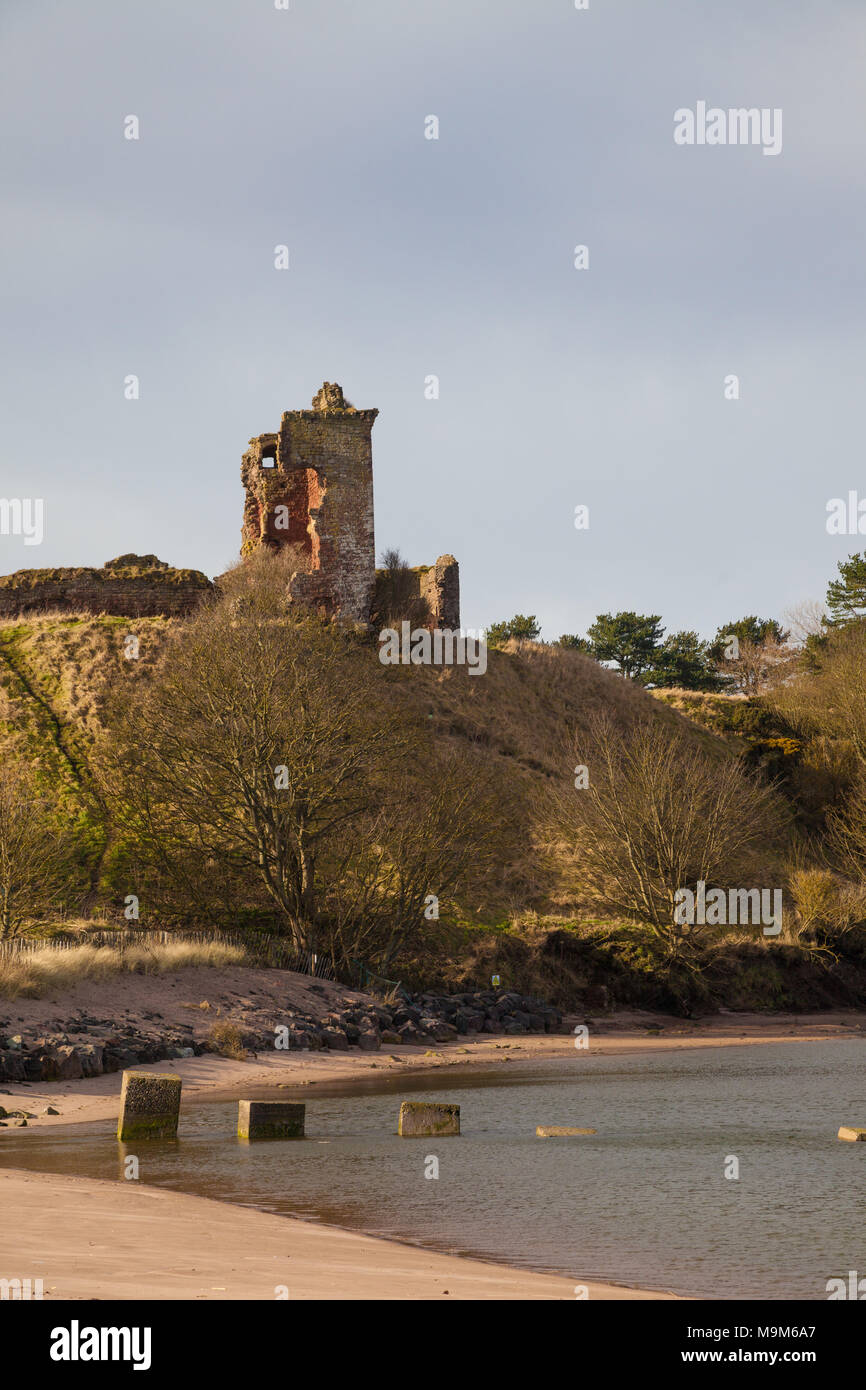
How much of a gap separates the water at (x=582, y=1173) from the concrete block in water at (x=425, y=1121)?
0.93ft

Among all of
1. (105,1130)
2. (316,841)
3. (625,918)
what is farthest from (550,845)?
(105,1130)

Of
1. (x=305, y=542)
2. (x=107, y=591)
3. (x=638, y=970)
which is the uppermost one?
(x=305, y=542)

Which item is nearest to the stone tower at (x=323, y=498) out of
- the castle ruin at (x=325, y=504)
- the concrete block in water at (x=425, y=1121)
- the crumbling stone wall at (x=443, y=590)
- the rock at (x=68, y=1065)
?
the castle ruin at (x=325, y=504)

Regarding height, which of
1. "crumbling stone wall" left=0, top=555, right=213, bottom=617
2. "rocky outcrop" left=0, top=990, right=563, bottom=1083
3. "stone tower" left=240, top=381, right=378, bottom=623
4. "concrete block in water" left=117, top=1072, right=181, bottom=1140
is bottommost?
"rocky outcrop" left=0, top=990, right=563, bottom=1083

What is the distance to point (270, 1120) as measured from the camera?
18625 millimetres

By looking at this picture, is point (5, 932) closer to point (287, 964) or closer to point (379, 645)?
point (287, 964)

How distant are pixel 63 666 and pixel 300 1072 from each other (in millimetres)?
33238

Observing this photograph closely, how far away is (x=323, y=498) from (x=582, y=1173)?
156 ft

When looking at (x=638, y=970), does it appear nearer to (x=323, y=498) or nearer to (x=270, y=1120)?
(x=270, y=1120)

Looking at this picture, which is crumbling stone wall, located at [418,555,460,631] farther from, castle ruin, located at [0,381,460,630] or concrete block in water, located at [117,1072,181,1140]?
concrete block in water, located at [117,1072,181,1140]

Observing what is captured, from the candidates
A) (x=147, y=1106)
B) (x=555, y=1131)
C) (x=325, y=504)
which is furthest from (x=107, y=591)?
(x=555, y=1131)

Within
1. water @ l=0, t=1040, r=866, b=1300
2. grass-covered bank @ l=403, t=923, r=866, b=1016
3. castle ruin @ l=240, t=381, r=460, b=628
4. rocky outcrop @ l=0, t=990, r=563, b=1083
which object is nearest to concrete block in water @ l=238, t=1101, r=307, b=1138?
water @ l=0, t=1040, r=866, b=1300

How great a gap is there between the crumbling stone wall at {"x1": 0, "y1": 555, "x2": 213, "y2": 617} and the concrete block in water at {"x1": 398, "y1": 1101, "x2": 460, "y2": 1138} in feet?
145

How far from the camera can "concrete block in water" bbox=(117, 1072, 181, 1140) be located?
18.3 meters
